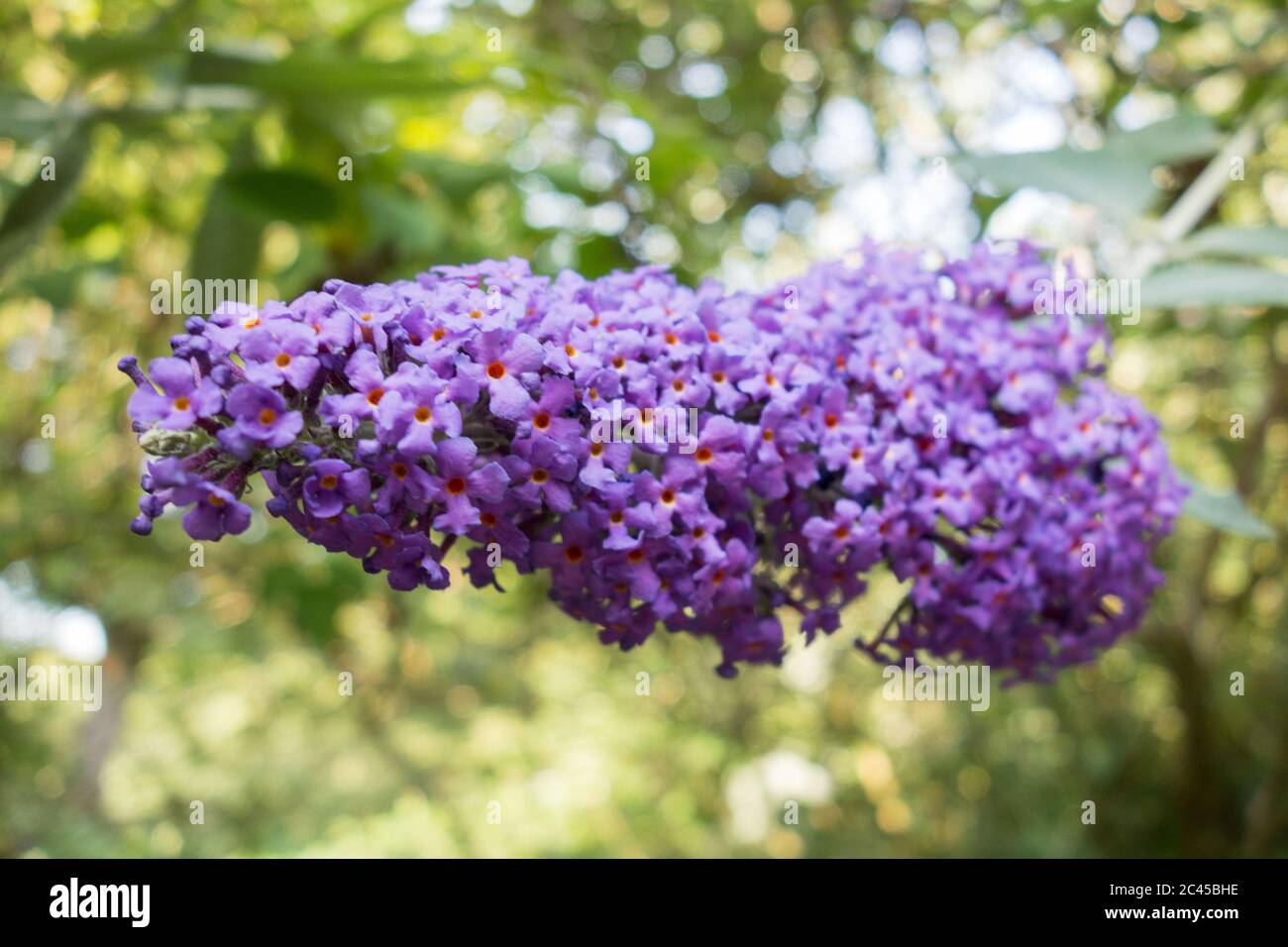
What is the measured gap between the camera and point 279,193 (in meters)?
1.89

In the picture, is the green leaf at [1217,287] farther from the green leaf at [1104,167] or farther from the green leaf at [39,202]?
the green leaf at [39,202]

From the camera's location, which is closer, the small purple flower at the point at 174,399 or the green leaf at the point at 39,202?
the small purple flower at the point at 174,399

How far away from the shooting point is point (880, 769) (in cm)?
598

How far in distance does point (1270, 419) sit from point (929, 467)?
Result: 280 centimetres

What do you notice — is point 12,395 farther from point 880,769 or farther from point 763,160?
point 880,769

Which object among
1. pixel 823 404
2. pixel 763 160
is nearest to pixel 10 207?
pixel 823 404

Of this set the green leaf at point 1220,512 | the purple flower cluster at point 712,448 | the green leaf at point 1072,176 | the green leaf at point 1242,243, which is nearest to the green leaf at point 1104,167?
the green leaf at point 1072,176

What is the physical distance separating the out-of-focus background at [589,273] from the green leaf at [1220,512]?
2cm

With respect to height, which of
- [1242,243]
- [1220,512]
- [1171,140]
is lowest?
[1220,512]

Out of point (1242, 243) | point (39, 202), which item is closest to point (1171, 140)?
point (1242, 243)

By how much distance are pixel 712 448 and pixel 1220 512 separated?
925 millimetres

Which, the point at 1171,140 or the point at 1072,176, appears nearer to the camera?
the point at 1072,176

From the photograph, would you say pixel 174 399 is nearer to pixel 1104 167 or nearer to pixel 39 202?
pixel 39 202

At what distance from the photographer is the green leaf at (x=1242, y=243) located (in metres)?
1.72
